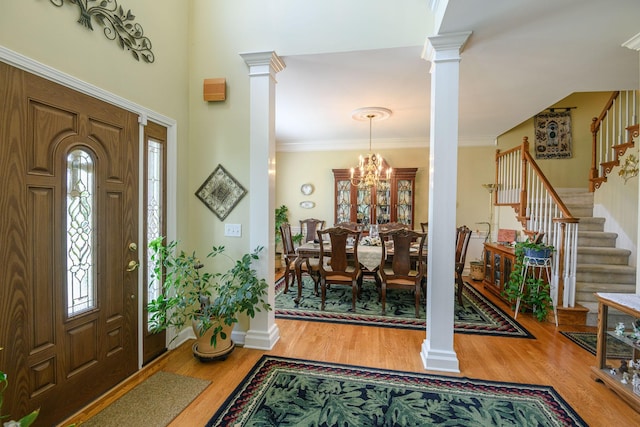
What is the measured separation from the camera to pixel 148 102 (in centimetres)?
218

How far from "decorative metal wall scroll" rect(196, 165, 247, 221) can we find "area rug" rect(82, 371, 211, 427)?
4.38 ft

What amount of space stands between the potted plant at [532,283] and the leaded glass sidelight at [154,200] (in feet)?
12.7

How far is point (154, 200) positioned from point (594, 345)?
425cm

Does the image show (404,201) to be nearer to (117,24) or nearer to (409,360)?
(409,360)

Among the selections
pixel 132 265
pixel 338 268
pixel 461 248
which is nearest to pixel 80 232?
pixel 132 265

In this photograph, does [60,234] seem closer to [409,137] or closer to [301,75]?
[301,75]

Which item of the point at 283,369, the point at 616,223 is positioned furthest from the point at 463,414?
the point at 616,223

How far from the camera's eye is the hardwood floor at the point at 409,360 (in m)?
1.76

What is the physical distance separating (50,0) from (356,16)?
2.06 metres

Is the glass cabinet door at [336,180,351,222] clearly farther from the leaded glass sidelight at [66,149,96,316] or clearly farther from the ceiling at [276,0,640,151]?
the leaded glass sidelight at [66,149,96,316]

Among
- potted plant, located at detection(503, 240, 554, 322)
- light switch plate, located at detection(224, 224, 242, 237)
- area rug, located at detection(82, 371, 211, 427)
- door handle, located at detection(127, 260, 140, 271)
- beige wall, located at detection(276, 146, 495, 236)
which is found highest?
beige wall, located at detection(276, 146, 495, 236)

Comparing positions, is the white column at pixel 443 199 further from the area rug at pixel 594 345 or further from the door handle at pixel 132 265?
the door handle at pixel 132 265

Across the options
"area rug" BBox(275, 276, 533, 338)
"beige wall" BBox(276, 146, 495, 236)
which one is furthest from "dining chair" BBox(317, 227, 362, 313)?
"beige wall" BBox(276, 146, 495, 236)

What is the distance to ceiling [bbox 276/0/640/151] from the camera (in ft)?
Answer: 6.09
